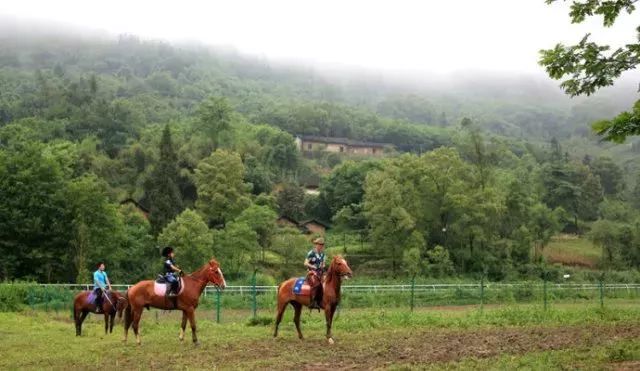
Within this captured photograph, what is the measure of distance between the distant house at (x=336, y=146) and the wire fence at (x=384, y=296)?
116 m

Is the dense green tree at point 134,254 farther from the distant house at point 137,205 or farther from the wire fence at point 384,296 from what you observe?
the wire fence at point 384,296

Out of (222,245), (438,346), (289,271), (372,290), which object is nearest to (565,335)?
(438,346)

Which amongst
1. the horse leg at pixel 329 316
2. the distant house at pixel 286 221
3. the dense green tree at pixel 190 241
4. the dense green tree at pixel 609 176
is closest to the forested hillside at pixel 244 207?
the dense green tree at pixel 190 241

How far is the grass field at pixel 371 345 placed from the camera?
38.0 ft

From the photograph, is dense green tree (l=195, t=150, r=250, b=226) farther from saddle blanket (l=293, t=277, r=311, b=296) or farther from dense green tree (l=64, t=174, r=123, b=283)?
saddle blanket (l=293, t=277, r=311, b=296)

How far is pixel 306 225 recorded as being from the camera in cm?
8581

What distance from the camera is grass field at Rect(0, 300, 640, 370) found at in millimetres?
11586

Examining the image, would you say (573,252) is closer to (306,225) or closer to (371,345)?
(306,225)

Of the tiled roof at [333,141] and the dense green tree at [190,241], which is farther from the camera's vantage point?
the tiled roof at [333,141]

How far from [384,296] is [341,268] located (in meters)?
24.7

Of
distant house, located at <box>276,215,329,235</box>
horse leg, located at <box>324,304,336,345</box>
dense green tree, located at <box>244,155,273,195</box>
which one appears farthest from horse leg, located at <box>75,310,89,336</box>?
dense green tree, located at <box>244,155,273,195</box>

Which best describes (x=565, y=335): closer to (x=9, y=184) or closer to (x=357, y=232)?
(x=9, y=184)

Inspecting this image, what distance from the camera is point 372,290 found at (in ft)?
141

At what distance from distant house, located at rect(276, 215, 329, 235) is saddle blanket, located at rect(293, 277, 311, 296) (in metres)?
64.6
